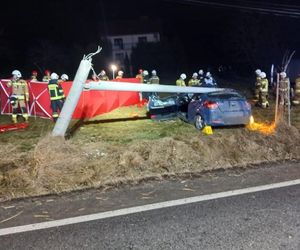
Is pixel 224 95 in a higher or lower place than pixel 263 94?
higher

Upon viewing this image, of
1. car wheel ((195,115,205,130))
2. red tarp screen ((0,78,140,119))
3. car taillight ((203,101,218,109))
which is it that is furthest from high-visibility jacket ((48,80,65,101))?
car taillight ((203,101,218,109))

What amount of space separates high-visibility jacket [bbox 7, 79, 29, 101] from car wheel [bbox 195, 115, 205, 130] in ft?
20.3

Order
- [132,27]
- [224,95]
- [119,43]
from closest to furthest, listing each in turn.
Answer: [224,95] < [119,43] < [132,27]

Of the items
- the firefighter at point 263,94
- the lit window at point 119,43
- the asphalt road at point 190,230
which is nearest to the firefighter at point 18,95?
the firefighter at point 263,94

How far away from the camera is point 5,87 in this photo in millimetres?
17203

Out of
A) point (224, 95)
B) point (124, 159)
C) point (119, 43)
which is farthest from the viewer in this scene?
point (119, 43)

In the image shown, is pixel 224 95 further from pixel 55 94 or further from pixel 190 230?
pixel 190 230

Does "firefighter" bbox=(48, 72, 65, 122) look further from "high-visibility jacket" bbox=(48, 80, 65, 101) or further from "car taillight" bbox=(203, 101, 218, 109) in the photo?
"car taillight" bbox=(203, 101, 218, 109)

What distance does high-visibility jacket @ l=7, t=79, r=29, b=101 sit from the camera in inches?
607

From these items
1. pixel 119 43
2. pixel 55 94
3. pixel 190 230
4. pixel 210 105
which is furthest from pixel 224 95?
pixel 119 43

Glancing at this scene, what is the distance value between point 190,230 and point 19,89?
11.9 m

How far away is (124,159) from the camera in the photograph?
24.9ft

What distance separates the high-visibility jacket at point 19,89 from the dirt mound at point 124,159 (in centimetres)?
714

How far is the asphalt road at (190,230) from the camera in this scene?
459 centimetres
